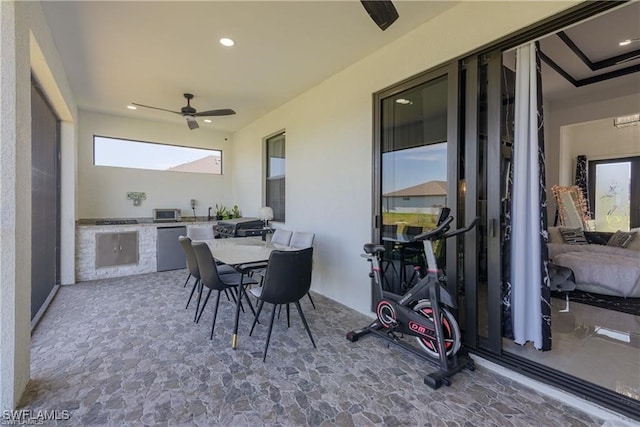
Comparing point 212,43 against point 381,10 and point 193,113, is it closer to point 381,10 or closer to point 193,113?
point 193,113

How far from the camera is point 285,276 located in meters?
2.50

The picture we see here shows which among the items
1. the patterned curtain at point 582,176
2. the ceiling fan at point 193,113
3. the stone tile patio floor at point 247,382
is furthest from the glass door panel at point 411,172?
the patterned curtain at point 582,176

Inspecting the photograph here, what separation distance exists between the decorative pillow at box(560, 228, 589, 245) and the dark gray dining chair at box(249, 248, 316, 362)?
460 cm

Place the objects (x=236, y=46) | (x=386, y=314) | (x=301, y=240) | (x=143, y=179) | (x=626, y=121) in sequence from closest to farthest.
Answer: (x=386, y=314) → (x=236, y=46) → (x=301, y=240) → (x=626, y=121) → (x=143, y=179)

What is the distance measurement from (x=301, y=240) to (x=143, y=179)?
425 centimetres

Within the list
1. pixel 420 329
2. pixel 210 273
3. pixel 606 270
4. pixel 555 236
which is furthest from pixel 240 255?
pixel 555 236

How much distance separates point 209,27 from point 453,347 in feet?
11.6

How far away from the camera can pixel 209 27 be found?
2.86m

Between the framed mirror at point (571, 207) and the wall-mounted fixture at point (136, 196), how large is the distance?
818cm

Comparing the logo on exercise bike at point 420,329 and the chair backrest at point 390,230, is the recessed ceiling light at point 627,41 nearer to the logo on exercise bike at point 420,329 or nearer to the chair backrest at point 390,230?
the chair backrest at point 390,230

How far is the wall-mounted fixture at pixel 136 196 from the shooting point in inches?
237

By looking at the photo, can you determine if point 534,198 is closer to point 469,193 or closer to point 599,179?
point 469,193

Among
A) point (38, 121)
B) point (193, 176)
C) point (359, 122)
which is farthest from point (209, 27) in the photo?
point (193, 176)

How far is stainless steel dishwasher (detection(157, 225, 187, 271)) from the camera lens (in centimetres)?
553
